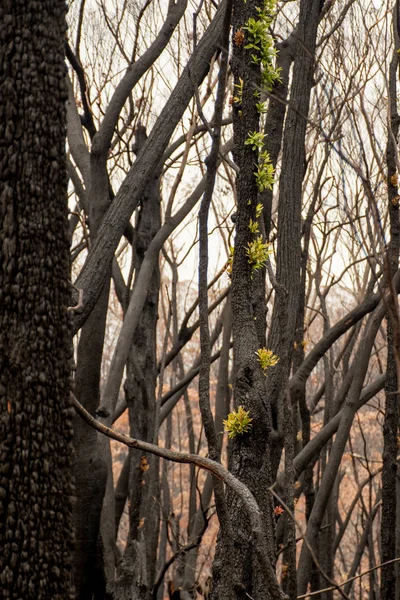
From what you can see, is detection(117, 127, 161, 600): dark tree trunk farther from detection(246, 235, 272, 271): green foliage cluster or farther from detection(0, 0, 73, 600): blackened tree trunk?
detection(0, 0, 73, 600): blackened tree trunk

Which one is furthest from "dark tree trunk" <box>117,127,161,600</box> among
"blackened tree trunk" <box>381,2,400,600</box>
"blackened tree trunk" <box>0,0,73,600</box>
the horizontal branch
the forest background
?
"blackened tree trunk" <box>0,0,73,600</box>

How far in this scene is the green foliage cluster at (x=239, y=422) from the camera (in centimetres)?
289

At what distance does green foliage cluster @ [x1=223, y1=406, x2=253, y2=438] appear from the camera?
289cm

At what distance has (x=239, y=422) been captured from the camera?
2.89 meters

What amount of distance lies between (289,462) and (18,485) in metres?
1.08

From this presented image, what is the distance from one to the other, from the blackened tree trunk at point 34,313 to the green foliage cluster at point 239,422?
3.65ft

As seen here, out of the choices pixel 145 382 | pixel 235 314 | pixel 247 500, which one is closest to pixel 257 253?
pixel 235 314

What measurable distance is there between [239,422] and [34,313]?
1276mm

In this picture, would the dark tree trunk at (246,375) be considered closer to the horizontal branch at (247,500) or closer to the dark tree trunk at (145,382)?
the horizontal branch at (247,500)

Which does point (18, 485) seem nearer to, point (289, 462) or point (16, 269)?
point (16, 269)

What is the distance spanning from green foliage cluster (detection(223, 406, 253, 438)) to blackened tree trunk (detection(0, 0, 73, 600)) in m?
1.11

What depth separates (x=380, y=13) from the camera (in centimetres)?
671

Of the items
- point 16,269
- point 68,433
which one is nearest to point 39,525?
point 68,433

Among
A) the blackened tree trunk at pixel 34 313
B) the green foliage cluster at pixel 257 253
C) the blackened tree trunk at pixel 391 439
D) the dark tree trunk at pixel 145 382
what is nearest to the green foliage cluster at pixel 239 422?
the green foliage cluster at pixel 257 253
